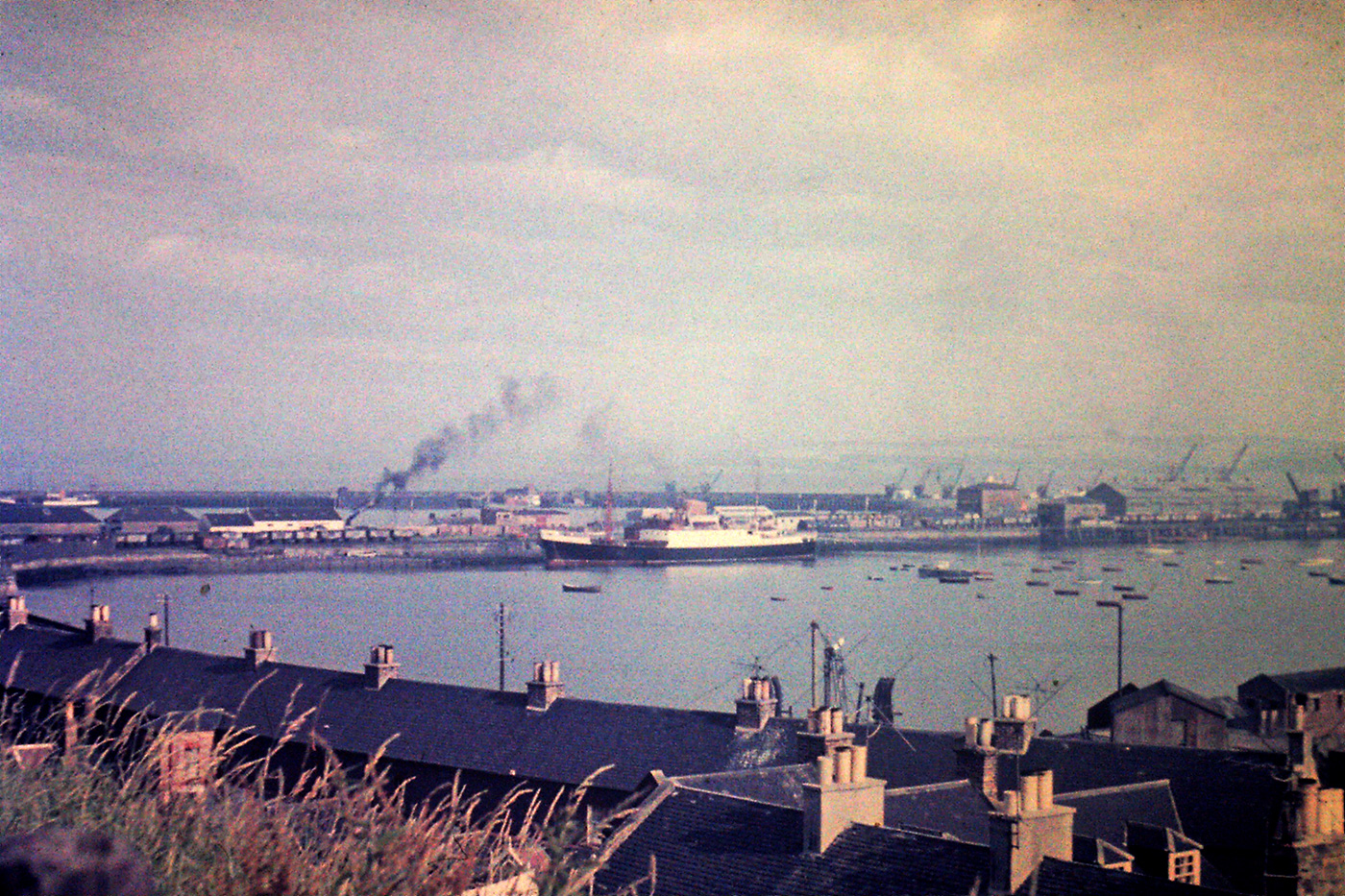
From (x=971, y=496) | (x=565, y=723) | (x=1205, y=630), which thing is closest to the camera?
(x=565, y=723)

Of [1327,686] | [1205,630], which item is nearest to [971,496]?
[1205,630]

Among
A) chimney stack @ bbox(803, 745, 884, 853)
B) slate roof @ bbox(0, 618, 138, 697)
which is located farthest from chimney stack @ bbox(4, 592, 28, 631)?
chimney stack @ bbox(803, 745, 884, 853)

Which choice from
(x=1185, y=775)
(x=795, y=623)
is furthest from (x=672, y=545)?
(x=1185, y=775)

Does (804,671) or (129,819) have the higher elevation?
(129,819)

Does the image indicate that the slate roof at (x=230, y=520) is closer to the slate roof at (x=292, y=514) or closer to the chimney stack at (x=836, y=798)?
the slate roof at (x=292, y=514)

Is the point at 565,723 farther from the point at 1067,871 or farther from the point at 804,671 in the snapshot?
the point at 804,671

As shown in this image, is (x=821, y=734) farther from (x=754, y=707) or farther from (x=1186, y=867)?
(x=1186, y=867)
